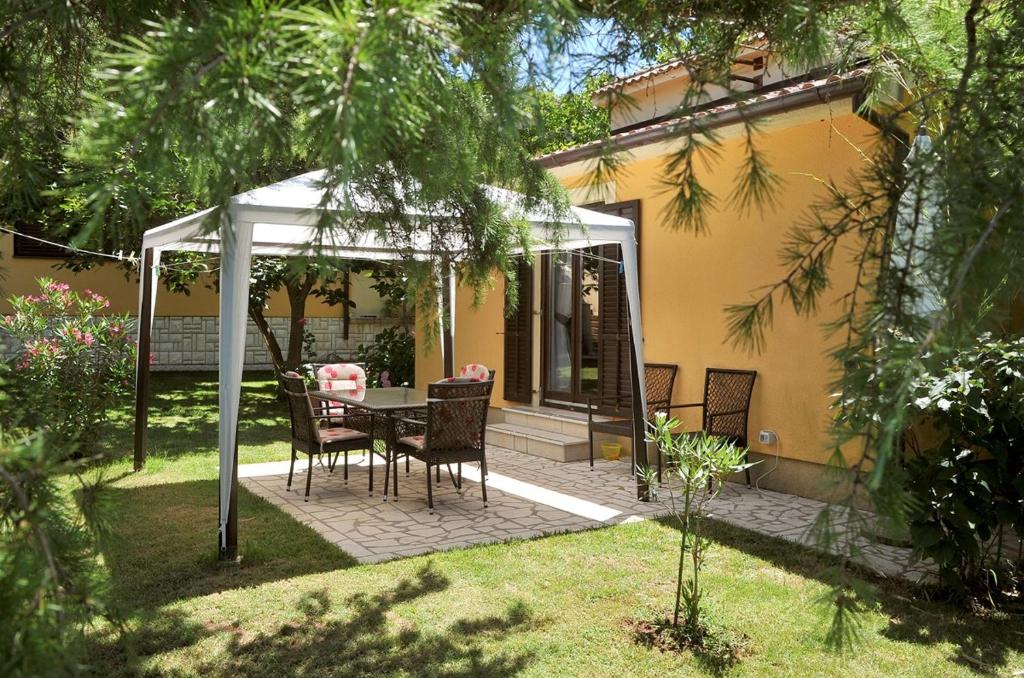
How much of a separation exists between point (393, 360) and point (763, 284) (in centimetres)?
746

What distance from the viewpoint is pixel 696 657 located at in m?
3.62

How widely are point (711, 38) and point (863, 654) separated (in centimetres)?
288

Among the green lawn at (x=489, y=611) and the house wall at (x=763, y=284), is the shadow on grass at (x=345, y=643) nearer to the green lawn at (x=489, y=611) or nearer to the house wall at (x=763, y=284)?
the green lawn at (x=489, y=611)

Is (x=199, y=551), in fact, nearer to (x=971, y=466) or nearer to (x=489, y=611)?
(x=489, y=611)

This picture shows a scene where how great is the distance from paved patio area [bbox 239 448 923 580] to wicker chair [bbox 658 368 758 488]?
0.50 meters

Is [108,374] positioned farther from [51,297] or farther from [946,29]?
[946,29]

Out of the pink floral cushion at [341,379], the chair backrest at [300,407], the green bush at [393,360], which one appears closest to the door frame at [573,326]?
the pink floral cushion at [341,379]

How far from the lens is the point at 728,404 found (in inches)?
296

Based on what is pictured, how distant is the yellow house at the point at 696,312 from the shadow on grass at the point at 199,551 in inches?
99.3

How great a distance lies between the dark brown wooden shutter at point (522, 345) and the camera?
1016cm

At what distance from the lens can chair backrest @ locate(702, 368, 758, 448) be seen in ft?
23.9

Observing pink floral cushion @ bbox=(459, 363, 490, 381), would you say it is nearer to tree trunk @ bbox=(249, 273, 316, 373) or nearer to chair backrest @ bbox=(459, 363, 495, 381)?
chair backrest @ bbox=(459, 363, 495, 381)

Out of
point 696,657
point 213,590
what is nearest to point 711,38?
point 696,657

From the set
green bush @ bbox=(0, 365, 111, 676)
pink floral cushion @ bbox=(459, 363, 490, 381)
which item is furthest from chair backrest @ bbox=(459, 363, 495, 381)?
green bush @ bbox=(0, 365, 111, 676)
